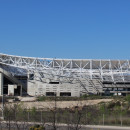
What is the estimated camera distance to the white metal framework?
254ft

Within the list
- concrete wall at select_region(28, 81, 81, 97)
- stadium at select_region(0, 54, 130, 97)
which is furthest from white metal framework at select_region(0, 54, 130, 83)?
concrete wall at select_region(28, 81, 81, 97)

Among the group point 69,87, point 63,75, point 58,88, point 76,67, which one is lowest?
point 58,88

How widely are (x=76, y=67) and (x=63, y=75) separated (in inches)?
187

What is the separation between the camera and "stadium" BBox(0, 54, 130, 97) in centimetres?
7775

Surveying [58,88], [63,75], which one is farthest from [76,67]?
[58,88]

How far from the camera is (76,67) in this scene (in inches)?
3142

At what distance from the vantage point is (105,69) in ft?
261

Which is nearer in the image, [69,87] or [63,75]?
[63,75]

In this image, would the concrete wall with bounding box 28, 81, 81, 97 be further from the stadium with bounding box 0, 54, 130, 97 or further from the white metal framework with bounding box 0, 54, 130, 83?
the white metal framework with bounding box 0, 54, 130, 83

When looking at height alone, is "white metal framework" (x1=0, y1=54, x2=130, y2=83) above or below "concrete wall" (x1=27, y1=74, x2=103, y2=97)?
above

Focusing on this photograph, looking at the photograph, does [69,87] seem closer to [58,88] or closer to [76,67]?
[58,88]

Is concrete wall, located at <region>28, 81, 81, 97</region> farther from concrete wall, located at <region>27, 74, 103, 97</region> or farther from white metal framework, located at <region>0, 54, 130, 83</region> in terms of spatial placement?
white metal framework, located at <region>0, 54, 130, 83</region>

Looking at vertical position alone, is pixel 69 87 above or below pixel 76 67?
below

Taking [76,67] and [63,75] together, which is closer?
[63,75]
